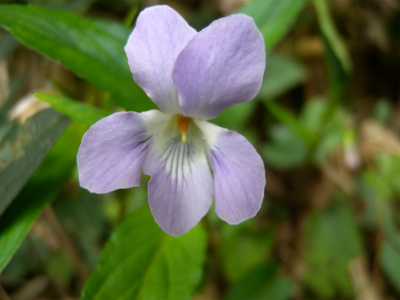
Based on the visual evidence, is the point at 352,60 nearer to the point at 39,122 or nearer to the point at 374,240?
the point at 374,240

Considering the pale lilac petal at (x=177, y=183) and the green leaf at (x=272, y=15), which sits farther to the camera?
the green leaf at (x=272, y=15)

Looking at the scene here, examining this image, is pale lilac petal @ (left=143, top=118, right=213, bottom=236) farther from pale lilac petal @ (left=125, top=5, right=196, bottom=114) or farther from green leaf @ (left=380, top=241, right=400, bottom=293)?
green leaf @ (left=380, top=241, right=400, bottom=293)

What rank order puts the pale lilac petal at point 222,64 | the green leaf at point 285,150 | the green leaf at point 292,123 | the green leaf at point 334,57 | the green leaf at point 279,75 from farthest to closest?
the green leaf at point 279,75 < the green leaf at point 285,150 < the green leaf at point 292,123 < the green leaf at point 334,57 < the pale lilac petal at point 222,64

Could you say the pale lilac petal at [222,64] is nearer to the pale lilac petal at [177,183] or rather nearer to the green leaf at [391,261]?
the pale lilac petal at [177,183]

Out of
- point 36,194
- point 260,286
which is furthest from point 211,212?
point 36,194

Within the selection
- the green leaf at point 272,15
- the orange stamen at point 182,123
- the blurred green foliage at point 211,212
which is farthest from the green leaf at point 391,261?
the orange stamen at point 182,123

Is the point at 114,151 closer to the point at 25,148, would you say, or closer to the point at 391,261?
the point at 25,148
